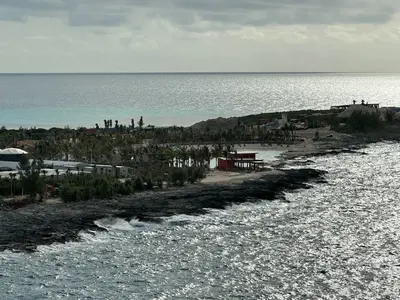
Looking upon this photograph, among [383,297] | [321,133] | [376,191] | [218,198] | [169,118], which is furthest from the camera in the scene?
[169,118]

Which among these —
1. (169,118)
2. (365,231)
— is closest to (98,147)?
(365,231)

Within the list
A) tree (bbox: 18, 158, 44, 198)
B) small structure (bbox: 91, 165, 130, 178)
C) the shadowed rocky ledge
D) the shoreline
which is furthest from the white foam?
small structure (bbox: 91, 165, 130, 178)

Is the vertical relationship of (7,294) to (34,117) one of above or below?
below

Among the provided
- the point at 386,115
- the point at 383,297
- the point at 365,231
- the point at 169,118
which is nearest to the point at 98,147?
the point at 365,231

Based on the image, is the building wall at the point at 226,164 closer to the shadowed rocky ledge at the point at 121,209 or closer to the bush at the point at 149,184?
the shadowed rocky ledge at the point at 121,209

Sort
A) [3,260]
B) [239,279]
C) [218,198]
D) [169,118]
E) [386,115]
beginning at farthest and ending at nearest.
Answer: [169,118] → [386,115] → [218,198] → [3,260] → [239,279]

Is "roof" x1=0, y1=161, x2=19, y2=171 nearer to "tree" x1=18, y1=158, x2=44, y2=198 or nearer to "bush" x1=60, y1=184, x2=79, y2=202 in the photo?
"tree" x1=18, y1=158, x2=44, y2=198

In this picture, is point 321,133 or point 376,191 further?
point 321,133

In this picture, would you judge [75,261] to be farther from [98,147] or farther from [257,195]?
[98,147]
